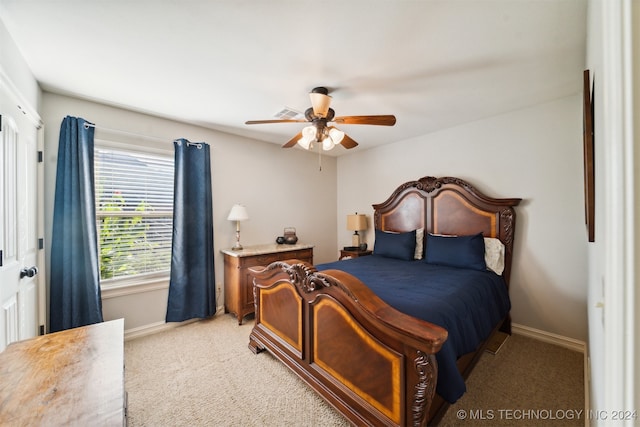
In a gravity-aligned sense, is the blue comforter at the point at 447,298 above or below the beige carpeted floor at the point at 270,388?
above

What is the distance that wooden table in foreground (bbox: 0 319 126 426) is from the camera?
0.85m

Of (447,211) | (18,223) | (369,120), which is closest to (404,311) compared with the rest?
(369,120)

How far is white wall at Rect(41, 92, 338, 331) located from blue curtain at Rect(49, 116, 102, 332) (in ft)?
0.37

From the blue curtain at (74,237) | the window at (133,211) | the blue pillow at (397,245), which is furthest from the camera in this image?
the blue pillow at (397,245)

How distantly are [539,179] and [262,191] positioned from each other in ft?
11.3

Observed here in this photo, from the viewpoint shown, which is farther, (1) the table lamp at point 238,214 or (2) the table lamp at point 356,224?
(2) the table lamp at point 356,224

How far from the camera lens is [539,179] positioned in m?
2.73

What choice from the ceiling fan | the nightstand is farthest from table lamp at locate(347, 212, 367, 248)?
the ceiling fan

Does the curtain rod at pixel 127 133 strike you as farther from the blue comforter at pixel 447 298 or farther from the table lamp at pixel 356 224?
the table lamp at pixel 356 224

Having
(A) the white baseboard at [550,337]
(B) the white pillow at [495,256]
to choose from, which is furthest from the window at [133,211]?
(A) the white baseboard at [550,337]

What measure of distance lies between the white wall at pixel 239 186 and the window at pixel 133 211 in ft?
0.76

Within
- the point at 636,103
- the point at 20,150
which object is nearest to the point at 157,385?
the point at 20,150

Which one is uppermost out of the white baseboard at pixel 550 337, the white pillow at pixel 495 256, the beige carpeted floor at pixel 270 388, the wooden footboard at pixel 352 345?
the white pillow at pixel 495 256

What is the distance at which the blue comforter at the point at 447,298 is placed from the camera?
1435 millimetres
